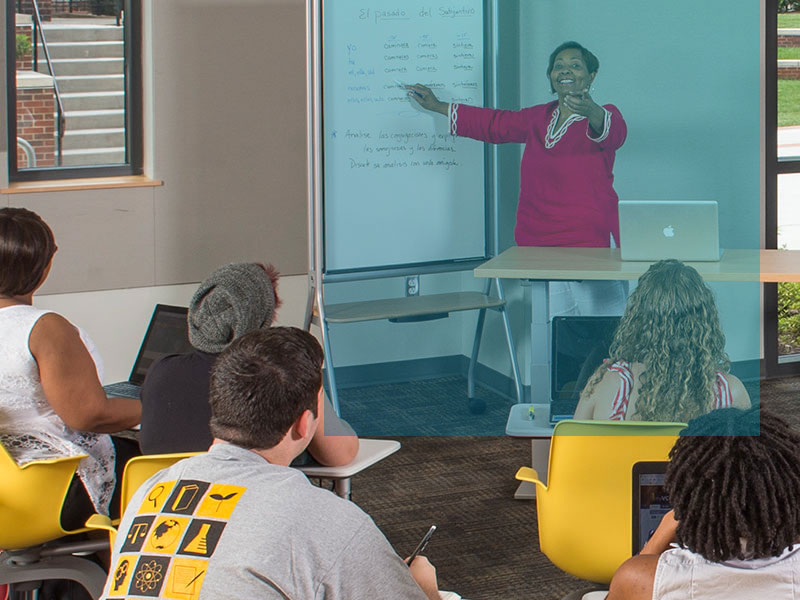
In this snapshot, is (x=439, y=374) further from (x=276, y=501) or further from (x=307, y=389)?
(x=276, y=501)

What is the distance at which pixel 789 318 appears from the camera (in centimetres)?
579

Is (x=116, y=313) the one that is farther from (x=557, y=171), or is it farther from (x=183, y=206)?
(x=557, y=171)

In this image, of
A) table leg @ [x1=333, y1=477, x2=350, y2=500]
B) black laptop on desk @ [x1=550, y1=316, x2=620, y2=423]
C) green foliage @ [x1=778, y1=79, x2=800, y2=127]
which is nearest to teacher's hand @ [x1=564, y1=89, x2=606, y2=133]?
black laptop on desk @ [x1=550, y1=316, x2=620, y2=423]

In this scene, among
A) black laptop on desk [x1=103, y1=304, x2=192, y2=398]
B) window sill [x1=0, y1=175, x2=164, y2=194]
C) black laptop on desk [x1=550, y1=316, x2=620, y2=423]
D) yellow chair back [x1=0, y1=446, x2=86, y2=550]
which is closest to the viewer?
black laptop on desk [x1=550, y1=316, x2=620, y2=423]

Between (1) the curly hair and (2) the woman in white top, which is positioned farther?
(2) the woman in white top

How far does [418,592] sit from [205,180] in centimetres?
385

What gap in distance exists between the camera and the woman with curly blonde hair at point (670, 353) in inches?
79.9

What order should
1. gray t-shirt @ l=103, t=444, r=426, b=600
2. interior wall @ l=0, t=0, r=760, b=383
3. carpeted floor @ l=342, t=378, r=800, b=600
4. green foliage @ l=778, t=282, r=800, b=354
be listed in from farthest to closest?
green foliage @ l=778, t=282, r=800, b=354
interior wall @ l=0, t=0, r=760, b=383
carpeted floor @ l=342, t=378, r=800, b=600
gray t-shirt @ l=103, t=444, r=426, b=600

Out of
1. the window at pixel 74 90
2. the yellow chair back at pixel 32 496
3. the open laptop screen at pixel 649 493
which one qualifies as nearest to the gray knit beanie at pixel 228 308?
the yellow chair back at pixel 32 496

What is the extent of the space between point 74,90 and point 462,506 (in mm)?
2692

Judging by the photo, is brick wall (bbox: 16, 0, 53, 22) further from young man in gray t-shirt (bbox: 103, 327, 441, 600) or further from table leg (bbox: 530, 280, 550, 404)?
young man in gray t-shirt (bbox: 103, 327, 441, 600)

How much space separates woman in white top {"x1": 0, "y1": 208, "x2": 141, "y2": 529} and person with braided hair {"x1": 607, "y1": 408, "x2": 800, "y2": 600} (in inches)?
53.8

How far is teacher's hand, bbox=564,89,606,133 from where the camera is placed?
2045mm

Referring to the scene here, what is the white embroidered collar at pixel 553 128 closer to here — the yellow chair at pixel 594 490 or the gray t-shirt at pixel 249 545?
the yellow chair at pixel 594 490
